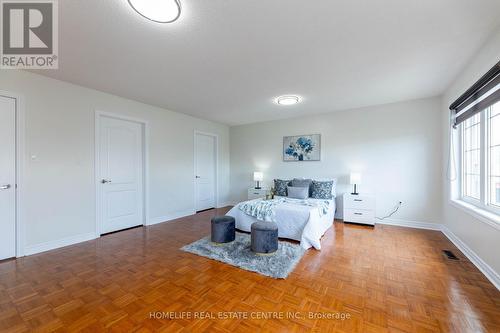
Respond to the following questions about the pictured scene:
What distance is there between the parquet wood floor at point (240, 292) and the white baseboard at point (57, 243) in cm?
14

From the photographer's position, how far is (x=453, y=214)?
3291 millimetres

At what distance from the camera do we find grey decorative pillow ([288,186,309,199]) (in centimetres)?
439

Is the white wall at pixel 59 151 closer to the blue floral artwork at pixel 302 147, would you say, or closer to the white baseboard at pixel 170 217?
the white baseboard at pixel 170 217

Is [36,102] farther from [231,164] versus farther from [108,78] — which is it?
[231,164]

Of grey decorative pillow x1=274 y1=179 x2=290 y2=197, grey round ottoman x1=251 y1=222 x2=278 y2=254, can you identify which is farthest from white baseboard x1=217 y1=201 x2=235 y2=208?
grey round ottoman x1=251 y1=222 x2=278 y2=254

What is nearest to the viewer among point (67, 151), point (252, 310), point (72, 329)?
point (72, 329)

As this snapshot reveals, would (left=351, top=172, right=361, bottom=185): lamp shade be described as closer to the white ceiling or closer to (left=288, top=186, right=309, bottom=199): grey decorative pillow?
(left=288, top=186, right=309, bottom=199): grey decorative pillow

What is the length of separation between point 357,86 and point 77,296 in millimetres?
4356

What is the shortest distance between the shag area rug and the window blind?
2.66 meters

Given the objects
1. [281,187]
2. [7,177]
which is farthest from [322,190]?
[7,177]

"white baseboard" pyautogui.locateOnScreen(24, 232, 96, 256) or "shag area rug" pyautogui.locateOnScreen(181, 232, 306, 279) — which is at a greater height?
"white baseboard" pyautogui.locateOnScreen(24, 232, 96, 256)

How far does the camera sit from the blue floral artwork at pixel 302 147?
16.8 ft

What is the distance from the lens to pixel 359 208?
427cm

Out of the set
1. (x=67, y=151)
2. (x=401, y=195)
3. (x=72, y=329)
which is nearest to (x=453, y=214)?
(x=401, y=195)
